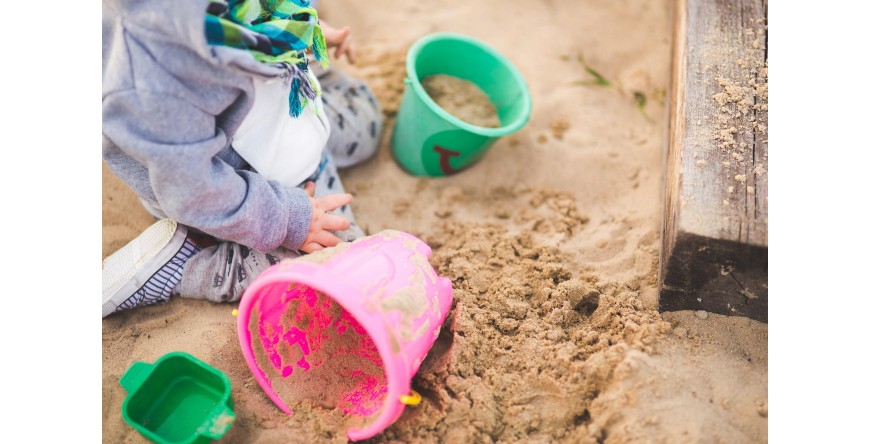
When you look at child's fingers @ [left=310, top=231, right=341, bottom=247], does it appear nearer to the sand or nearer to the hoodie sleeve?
the hoodie sleeve

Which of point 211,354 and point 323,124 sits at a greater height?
point 323,124

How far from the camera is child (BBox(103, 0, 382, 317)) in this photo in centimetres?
128

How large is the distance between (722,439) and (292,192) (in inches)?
45.7

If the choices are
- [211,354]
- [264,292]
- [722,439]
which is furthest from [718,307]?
[211,354]

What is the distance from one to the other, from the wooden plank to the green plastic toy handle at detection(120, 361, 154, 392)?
4.11 feet

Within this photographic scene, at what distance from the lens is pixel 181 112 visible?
1.33 metres

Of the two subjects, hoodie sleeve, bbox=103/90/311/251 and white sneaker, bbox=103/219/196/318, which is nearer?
hoodie sleeve, bbox=103/90/311/251

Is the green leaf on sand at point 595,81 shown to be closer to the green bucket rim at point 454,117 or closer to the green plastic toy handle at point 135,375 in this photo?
the green bucket rim at point 454,117

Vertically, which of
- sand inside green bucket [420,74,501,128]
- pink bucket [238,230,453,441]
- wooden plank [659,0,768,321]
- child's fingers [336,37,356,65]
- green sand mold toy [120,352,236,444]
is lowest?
green sand mold toy [120,352,236,444]

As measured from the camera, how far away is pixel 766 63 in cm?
170

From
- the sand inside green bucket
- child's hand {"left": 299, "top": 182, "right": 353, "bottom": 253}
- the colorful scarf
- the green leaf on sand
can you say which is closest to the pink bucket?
child's hand {"left": 299, "top": 182, "right": 353, "bottom": 253}

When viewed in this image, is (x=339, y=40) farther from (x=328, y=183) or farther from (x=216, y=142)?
(x=216, y=142)

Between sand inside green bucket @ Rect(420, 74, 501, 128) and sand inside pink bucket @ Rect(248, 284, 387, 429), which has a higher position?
sand inside green bucket @ Rect(420, 74, 501, 128)

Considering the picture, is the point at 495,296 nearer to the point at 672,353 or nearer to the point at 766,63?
the point at 672,353
